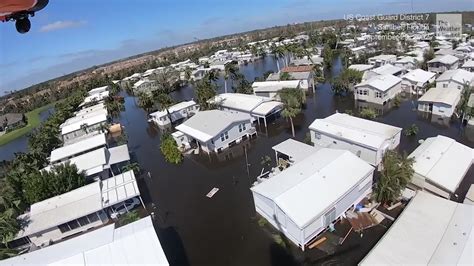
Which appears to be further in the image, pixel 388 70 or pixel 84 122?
pixel 388 70

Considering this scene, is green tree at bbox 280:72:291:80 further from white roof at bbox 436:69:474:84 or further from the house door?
the house door

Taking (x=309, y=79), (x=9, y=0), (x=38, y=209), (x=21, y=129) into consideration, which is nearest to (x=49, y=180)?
(x=38, y=209)

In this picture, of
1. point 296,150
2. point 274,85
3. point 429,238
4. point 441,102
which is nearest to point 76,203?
point 296,150

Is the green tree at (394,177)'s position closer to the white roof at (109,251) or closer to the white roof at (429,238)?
the white roof at (429,238)

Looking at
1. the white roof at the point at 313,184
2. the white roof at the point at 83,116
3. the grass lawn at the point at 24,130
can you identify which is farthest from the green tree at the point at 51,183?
the grass lawn at the point at 24,130

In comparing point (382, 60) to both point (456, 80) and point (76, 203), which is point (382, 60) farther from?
point (76, 203)

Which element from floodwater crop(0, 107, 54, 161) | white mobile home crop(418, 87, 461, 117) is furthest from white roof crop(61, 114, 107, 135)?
white mobile home crop(418, 87, 461, 117)

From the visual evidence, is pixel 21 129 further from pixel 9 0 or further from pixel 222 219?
pixel 9 0
